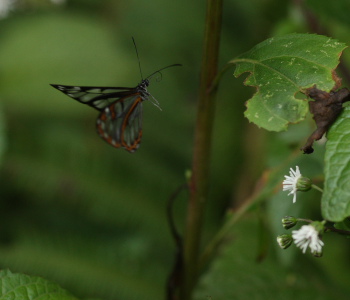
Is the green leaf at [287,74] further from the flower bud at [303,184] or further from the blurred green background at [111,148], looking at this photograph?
the blurred green background at [111,148]

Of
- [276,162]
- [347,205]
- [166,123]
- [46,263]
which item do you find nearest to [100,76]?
[166,123]

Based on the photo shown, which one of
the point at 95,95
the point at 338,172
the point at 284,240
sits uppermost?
the point at 95,95

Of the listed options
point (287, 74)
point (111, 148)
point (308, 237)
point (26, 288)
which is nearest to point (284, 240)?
point (308, 237)

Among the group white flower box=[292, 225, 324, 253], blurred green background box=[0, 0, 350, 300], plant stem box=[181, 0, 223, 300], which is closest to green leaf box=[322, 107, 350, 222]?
white flower box=[292, 225, 324, 253]

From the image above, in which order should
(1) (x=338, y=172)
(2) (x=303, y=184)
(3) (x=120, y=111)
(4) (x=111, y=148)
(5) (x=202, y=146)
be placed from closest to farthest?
(1) (x=338, y=172), (2) (x=303, y=184), (5) (x=202, y=146), (3) (x=120, y=111), (4) (x=111, y=148)

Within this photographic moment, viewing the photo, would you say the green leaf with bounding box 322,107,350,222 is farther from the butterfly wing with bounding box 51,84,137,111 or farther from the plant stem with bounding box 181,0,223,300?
the butterfly wing with bounding box 51,84,137,111

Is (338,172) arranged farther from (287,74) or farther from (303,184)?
(287,74)

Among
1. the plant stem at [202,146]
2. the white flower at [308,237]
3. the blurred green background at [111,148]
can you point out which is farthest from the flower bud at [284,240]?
the blurred green background at [111,148]
